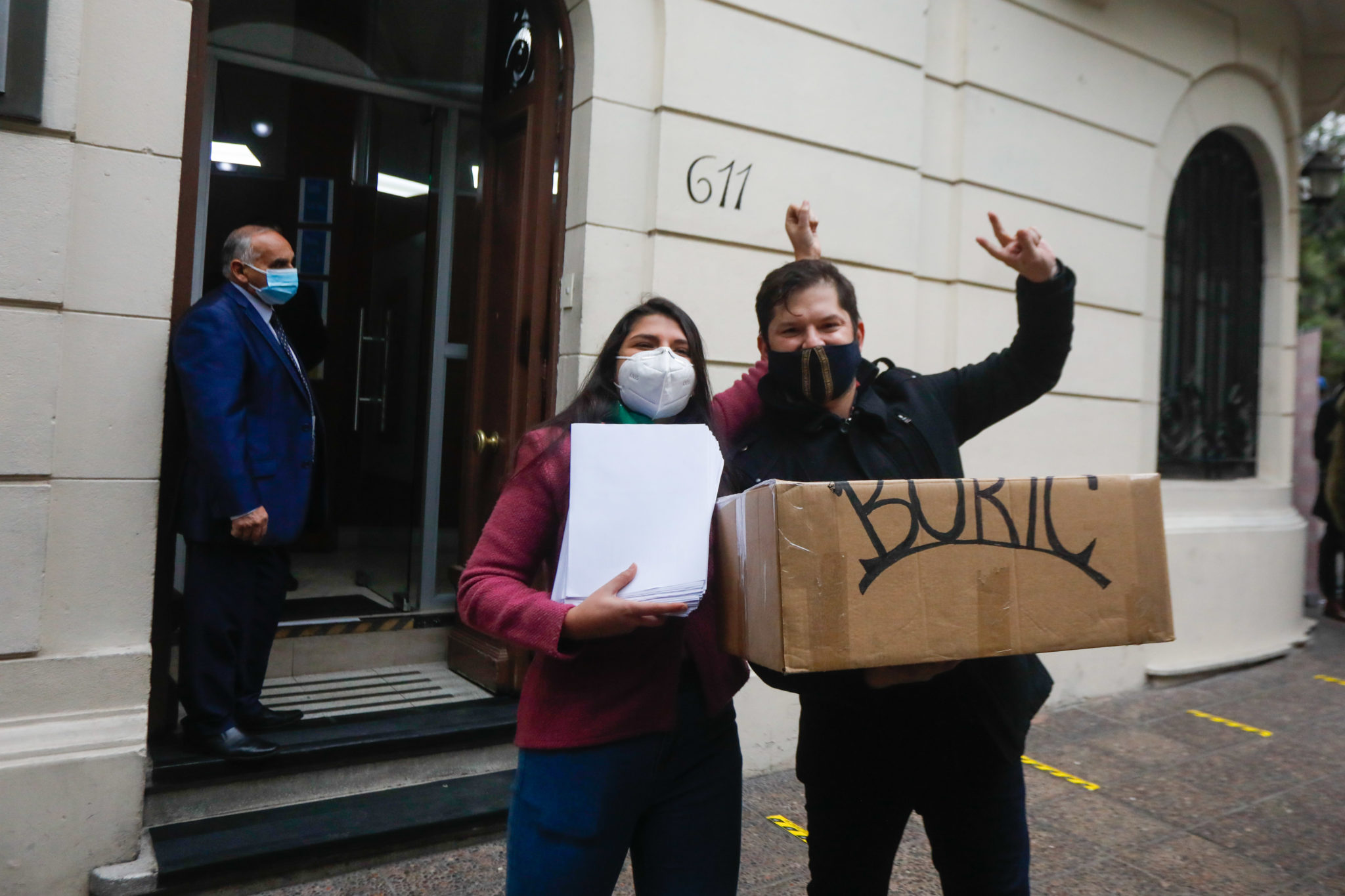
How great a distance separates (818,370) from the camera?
6.18 ft

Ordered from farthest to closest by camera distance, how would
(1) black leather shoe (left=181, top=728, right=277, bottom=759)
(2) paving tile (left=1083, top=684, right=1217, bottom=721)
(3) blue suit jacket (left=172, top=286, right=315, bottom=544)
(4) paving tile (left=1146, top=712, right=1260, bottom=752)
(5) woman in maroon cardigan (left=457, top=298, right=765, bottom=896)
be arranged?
(2) paving tile (left=1083, top=684, right=1217, bottom=721), (4) paving tile (left=1146, top=712, right=1260, bottom=752), (1) black leather shoe (left=181, top=728, right=277, bottom=759), (3) blue suit jacket (left=172, top=286, right=315, bottom=544), (5) woman in maroon cardigan (left=457, top=298, right=765, bottom=896)

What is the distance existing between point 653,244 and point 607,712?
103 inches

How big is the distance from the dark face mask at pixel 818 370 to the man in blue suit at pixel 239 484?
79.9 inches

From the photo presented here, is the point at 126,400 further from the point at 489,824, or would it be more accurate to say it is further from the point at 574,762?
the point at 574,762

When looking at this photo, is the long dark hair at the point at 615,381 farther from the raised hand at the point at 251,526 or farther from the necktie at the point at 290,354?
the necktie at the point at 290,354

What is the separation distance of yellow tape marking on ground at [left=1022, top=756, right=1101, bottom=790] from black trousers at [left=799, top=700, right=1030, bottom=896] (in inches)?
90.8

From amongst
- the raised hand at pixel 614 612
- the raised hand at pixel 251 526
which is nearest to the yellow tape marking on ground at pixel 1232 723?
the raised hand at pixel 614 612

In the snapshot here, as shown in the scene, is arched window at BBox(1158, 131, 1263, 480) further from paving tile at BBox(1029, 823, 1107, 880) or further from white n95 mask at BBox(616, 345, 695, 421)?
white n95 mask at BBox(616, 345, 695, 421)

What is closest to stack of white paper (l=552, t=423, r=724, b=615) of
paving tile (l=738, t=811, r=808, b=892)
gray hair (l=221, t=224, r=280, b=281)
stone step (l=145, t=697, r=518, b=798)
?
paving tile (l=738, t=811, r=808, b=892)

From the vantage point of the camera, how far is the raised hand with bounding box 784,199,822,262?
7.38ft

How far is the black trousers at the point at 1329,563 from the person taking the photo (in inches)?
307

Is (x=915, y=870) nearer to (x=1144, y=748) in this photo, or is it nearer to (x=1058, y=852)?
(x=1058, y=852)

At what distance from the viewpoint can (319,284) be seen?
6.90 meters

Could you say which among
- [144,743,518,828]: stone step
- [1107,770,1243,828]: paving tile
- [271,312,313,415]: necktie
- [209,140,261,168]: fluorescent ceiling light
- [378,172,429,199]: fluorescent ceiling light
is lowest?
[1107,770,1243,828]: paving tile
